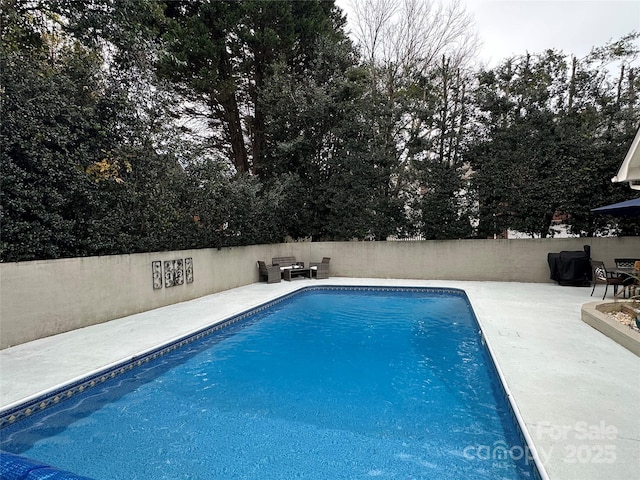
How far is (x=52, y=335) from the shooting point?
5473 mm

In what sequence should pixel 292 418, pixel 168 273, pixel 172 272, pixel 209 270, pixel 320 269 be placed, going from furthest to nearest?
pixel 320 269 → pixel 209 270 → pixel 172 272 → pixel 168 273 → pixel 292 418

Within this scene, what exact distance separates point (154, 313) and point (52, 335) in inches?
68.4

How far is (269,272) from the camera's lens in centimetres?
1097

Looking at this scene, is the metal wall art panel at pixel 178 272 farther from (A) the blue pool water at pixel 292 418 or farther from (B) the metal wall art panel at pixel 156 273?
(A) the blue pool water at pixel 292 418

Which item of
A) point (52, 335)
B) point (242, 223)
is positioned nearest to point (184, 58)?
point (242, 223)

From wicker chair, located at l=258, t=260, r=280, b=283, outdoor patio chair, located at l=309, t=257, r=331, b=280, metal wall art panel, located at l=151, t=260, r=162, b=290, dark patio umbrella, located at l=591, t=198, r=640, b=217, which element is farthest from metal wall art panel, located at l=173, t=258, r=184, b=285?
dark patio umbrella, located at l=591, t=198, r=640, b=217

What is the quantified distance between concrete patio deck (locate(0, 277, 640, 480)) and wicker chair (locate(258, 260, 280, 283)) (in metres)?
3.09

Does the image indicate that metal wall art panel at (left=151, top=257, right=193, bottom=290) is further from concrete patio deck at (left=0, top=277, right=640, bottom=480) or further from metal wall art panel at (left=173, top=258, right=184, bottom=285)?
concrete patio deck at (left=0, top=277, right=640, bottom=480)

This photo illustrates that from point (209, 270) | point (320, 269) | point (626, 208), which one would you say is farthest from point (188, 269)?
point (626, 208)

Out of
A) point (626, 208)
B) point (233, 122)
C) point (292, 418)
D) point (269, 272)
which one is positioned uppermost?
point (233, 122)

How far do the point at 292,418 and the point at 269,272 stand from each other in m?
7.74

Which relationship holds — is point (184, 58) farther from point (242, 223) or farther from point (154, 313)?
point (154, 313)

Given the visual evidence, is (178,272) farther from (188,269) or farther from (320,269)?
(320,269)

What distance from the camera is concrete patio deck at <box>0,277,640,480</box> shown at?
2.43 m
